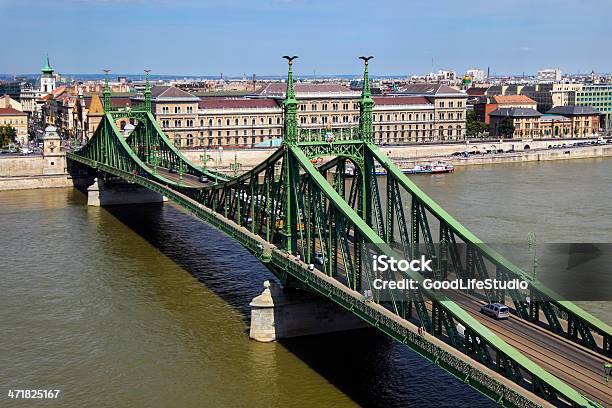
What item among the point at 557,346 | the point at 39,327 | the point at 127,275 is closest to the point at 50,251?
the point at 127,275

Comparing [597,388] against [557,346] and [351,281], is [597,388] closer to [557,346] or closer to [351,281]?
[557,346]

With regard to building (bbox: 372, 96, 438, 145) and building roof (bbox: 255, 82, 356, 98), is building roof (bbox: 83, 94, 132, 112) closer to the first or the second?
building roof (bbox: 255, 82, 356, 98)

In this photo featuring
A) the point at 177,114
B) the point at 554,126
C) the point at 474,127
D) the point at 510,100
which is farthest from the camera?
the point at 510,100

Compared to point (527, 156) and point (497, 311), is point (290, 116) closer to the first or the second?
point (497, 311)

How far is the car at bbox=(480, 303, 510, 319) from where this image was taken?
1128 inches

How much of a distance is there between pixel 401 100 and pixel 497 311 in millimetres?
99837

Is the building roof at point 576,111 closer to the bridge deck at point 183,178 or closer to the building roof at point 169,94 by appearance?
the building roof at point 169,94

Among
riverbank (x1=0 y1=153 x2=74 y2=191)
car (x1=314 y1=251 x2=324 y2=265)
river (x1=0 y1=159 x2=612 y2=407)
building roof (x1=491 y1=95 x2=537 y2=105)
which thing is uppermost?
building roof (x1=491 y1=95 x2=537 y2=105)

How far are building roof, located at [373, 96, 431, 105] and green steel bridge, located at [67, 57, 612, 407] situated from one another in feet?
260

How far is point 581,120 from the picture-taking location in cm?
14662

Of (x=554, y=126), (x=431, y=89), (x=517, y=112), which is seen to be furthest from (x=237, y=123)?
(x=554, y=126)

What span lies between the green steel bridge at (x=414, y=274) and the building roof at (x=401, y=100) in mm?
79383

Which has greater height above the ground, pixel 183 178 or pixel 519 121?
pixel 519 121

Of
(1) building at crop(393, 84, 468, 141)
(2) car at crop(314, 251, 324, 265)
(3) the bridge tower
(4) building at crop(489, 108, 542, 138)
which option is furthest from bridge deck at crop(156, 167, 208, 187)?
(4) building at crop(489, 108, 542, 138)
